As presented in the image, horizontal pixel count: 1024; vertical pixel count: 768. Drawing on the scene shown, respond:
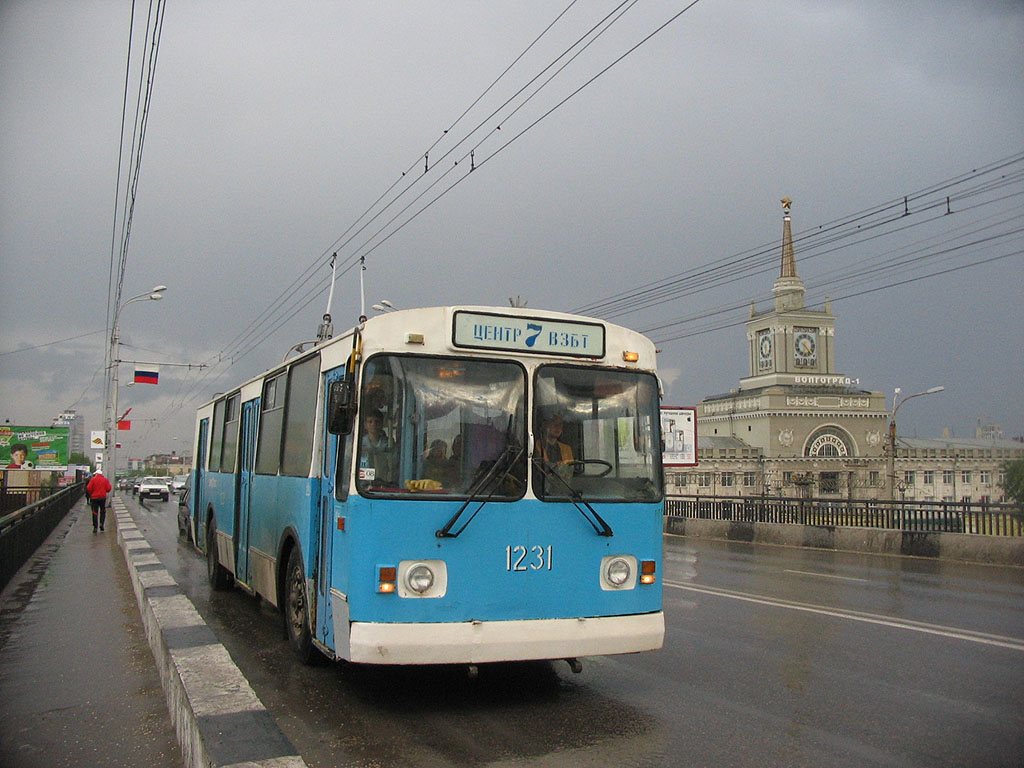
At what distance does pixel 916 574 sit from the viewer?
15688 mm

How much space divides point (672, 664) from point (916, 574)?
9648 millimetres

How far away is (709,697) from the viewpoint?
22.0 ft

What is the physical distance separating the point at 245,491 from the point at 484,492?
5308 millimetres

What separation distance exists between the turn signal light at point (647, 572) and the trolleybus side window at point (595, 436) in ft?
1.53

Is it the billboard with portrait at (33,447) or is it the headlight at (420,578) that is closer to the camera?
the headlight at (420,578)

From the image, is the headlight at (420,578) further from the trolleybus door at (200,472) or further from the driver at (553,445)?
the trolleybus door at (200,472)

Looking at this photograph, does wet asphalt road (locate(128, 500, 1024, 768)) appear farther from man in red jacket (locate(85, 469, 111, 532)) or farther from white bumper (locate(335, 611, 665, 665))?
man in red jacket (locate(85, 469, 111, 532))

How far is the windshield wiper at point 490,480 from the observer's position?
616 centimetres

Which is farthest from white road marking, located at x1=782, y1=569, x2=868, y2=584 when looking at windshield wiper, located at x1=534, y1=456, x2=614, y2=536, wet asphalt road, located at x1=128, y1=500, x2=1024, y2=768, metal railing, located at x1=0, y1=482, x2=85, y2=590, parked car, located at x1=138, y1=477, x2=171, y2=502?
parked car, located at x1=138, y1=477, x2=171, y2=502

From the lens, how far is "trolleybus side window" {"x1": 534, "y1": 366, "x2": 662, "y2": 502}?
6594mm

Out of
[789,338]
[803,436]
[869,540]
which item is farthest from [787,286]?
[869,540]

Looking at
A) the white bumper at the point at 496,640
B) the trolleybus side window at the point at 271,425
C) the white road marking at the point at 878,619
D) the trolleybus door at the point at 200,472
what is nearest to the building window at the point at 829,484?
the trolleybus door at the point at 200,472

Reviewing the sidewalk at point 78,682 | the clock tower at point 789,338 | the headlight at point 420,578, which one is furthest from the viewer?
the clock tower at point 789,338

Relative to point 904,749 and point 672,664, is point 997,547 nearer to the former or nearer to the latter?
point 672,664
